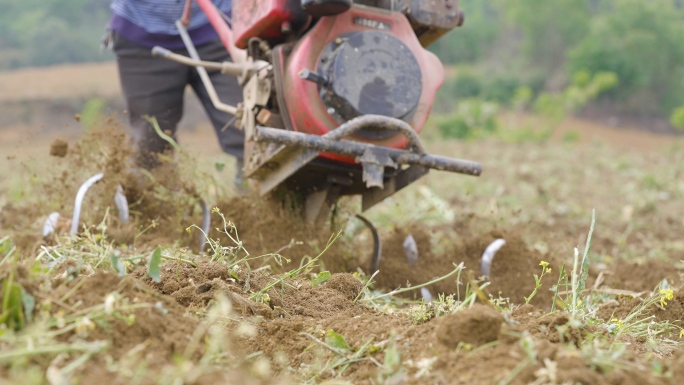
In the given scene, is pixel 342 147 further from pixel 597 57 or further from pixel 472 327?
pixel 597 57

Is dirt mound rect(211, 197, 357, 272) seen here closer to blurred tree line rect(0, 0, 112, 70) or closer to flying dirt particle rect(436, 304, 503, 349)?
flying dirt particle rect(436, 304, 503, 349)

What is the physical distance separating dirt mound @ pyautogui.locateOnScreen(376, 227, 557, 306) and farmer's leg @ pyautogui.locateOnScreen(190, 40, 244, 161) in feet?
3.21

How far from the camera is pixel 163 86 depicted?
186 inches

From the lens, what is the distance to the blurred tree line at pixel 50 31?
43.9 meters

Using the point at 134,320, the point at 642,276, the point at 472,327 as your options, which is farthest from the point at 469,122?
the point at 134,320

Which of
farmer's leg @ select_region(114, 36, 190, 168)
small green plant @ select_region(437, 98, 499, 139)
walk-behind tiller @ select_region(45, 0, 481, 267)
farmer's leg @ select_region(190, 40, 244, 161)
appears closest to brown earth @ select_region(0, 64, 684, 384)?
walk-behind tiller @ select_region(45, 0, 481, 267)

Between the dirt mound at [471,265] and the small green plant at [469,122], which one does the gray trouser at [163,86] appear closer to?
the dirt mound at [471,265]

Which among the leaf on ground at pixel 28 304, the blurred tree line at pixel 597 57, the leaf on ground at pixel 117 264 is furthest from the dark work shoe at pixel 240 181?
the blurred tree line at pixel 597 57

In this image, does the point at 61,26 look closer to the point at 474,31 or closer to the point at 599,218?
the point at 474,31

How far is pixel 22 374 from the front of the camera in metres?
1.46

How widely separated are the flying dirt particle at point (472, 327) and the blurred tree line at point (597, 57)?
3562 cm

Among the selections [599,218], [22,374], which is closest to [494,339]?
[22,374]

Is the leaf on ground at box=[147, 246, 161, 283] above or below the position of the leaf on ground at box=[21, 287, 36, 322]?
below

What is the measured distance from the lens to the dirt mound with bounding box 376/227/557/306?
3674 mm
